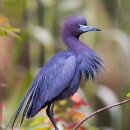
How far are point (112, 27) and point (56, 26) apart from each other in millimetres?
446

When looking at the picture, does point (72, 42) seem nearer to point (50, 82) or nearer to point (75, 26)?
point (75, 26)

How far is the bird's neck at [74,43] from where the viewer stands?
2.52 metres

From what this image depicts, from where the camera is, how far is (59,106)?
109 inches

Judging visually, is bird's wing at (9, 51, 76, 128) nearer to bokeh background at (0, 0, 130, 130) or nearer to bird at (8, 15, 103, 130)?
bird at (8, 15, 103, 130)

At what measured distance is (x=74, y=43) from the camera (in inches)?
100

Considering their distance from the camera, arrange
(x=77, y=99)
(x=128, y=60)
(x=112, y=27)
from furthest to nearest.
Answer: (x=112, y=27)
(x=128, y=60)
(x=77, y=99)

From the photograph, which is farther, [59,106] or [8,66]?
[8,66]

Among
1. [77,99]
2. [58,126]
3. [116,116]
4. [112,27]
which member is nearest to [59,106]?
[77,99]

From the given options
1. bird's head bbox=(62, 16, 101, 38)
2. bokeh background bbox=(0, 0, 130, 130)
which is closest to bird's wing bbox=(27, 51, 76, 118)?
bird's head bbox=(62, 16, 101, 38)

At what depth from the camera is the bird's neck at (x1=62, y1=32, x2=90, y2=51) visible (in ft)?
8.27

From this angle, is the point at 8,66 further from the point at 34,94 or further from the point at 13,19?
the point at 34,94

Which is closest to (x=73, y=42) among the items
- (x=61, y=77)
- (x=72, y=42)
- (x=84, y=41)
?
(x=72, y=42)

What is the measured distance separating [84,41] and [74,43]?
1673mm

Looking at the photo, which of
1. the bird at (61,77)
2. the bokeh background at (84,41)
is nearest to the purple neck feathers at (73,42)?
the bird at (61,77)
